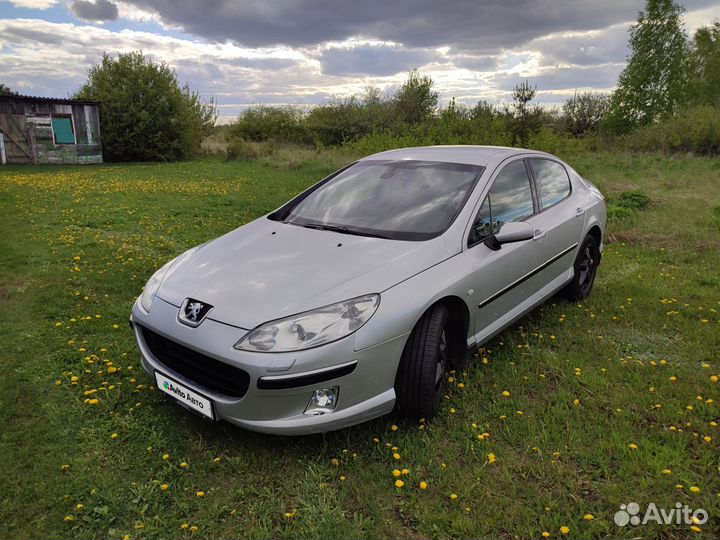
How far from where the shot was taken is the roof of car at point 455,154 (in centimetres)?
370

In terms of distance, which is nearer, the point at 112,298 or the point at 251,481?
the point at 251,481

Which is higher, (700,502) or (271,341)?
(271,341)

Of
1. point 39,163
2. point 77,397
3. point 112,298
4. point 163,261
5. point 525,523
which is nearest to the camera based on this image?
point 525,523

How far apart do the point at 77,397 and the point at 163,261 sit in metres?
3.27

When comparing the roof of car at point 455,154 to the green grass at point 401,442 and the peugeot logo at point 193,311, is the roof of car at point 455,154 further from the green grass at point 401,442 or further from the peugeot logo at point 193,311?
the peugeot logo at point 193,311

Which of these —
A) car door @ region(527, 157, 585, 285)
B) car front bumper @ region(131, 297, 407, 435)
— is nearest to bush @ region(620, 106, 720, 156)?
car door @ region(527, 157, 585, 285)

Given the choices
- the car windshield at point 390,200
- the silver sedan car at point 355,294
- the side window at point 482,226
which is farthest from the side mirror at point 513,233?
the car windshield at point 390,200

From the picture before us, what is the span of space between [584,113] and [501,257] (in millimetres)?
32455

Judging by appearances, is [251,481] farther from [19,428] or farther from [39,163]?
[39,163]

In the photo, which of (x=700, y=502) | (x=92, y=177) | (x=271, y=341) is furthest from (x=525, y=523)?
(x=92, y=177)

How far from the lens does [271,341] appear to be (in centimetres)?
237

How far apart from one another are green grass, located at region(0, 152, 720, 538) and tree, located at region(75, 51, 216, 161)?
19930mm

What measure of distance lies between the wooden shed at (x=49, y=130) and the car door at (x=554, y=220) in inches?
869

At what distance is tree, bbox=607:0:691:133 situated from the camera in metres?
32.1
